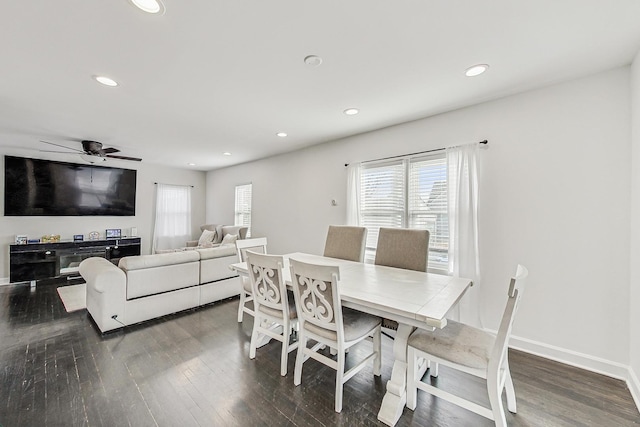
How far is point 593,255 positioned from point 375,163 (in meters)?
2.38

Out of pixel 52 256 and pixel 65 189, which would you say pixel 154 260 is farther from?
pixel 65 189

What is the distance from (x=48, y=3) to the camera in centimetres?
139

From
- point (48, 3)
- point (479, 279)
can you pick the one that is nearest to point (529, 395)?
point (479, 279)

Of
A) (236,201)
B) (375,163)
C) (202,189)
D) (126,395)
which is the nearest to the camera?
(126,395)

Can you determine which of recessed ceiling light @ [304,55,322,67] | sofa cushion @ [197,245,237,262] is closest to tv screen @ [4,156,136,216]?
sofa cushion @ [197,245,237,262]

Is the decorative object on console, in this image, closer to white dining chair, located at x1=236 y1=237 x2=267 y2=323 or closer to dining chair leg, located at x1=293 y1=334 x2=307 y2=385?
white dining chair, located at x1=236 y1=237 x2=267 y2=323

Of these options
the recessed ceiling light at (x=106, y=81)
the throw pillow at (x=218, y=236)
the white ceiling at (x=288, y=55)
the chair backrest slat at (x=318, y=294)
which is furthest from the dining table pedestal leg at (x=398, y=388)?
the throw pillow at (x=218, y=236)

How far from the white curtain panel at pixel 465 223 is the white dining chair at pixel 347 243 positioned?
1.01 meters

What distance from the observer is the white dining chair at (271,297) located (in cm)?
198

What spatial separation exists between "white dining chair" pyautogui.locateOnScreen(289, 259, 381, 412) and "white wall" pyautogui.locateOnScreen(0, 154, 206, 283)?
5984 millimetres

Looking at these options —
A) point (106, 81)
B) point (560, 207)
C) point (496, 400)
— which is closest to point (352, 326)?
point (496, 400)

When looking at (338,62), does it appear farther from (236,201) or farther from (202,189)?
(202,189)

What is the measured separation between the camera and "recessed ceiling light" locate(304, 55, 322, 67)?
6.24 ft

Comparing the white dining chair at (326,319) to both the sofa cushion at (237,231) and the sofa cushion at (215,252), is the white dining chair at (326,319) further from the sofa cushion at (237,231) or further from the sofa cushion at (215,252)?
the sofa cushion at (237,231)
